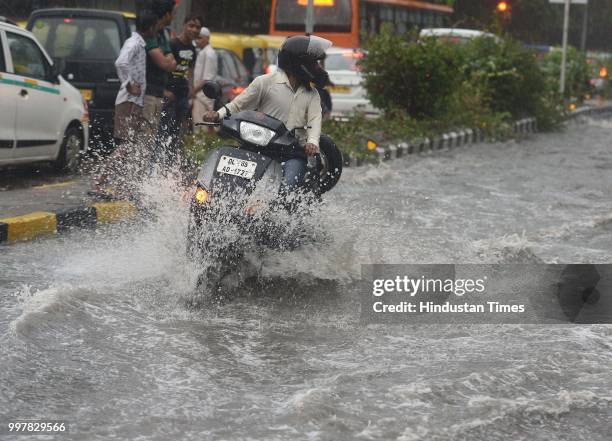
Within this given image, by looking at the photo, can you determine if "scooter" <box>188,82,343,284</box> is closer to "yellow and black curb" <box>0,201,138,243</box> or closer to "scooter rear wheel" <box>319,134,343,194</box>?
"scooter rear wheel" <box>319,134,343,194</box>

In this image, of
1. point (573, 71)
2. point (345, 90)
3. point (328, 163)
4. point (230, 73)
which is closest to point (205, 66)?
point (230, 73)

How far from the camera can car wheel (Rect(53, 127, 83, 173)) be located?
12523 mm

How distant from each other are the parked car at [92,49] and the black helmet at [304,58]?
7602 mm

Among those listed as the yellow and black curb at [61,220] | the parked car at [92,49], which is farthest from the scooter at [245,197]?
the parked car at [92,49]

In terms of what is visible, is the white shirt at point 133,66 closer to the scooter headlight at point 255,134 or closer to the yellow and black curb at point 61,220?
the yellow and black curb at point 61,220

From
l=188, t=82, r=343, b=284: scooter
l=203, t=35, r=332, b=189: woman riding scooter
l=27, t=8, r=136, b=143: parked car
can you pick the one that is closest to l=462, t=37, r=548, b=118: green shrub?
l=27, t=8, r=136, b=143: parked car

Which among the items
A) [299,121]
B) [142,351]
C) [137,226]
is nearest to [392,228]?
[137,226]

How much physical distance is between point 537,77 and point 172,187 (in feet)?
56.6

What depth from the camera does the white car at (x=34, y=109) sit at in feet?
37.4

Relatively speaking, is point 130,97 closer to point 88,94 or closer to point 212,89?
point 212,89

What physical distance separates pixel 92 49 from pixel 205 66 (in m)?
1.38

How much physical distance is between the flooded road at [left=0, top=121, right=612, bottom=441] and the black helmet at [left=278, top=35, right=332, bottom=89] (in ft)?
2.54

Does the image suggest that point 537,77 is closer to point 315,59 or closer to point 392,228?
point 392,228

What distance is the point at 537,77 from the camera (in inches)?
933
